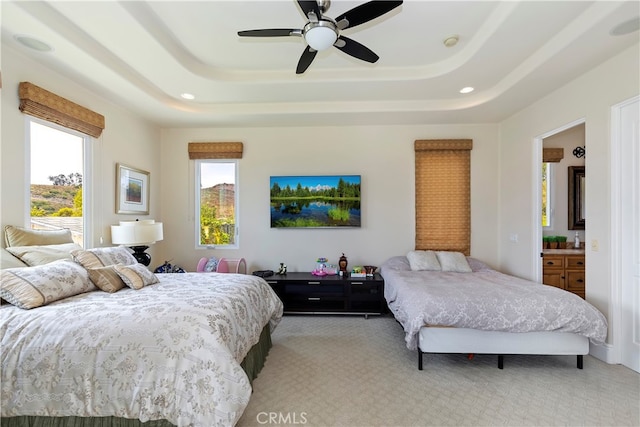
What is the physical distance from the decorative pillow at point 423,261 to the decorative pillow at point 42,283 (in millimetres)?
3541

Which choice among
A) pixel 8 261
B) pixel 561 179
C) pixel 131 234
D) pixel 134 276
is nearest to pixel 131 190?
pixel 131 234

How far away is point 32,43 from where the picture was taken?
2.20 meters

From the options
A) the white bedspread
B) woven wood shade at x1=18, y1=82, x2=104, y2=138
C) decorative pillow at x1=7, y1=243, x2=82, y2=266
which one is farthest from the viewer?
woven wood shade at x1=18, y1=82, x2=104, y2=138

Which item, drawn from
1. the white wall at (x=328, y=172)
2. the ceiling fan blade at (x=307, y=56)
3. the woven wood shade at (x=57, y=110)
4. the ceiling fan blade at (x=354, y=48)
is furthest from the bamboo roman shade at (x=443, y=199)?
the woven wood shade at (x=57, y=110)

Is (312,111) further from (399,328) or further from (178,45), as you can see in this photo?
(399,328)

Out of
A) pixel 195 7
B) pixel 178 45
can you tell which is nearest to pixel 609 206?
pixel 195 7

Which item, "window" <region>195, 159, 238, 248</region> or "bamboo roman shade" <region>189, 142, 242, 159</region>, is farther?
"window" <region>195, 159, 238, 248</region>

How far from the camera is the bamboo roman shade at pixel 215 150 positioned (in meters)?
4.27

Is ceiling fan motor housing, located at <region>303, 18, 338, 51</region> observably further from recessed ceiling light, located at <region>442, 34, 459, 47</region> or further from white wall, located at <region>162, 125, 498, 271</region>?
white wall, located at <region>162, 125, 498, 271</region>

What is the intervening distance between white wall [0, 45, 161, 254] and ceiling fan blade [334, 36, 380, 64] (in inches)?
107

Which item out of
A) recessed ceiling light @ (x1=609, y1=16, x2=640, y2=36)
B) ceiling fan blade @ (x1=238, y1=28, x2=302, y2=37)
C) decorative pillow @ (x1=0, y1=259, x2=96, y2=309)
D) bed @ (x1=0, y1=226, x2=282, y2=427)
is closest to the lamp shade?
decorative pillow @ (x1=0, y1=259, x2=96, y2=309)

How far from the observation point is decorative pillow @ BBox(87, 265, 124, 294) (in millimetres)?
2137

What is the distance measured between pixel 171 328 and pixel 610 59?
412 cm

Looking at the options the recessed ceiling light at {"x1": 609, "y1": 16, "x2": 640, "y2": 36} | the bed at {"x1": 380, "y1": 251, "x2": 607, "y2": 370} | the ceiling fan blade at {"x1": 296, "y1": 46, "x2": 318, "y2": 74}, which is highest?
the recessed ceiling light at {"x1": 609, "y1": 16, "x2": 640, "y2": 36}
